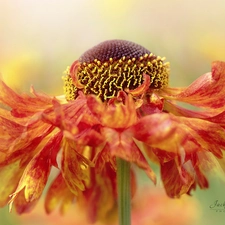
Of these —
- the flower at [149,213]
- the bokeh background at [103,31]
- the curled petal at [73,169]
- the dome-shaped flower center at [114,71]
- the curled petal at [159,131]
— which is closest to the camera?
the curled petal at [159,131]

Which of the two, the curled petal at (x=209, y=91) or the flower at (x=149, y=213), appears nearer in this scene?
the curled petal at (x=209, y=91)

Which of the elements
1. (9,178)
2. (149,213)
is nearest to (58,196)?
(9,178)

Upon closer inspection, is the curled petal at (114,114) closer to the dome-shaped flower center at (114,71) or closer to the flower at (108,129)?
the flower at (108,129)

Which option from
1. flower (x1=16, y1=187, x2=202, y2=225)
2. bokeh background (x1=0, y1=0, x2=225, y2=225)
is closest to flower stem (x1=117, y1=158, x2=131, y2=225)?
flower (x1=16, y1=187, x2=202, y2=225)

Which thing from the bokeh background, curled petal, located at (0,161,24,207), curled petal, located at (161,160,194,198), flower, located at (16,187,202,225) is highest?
curled petal, located at (161,160,194,198)

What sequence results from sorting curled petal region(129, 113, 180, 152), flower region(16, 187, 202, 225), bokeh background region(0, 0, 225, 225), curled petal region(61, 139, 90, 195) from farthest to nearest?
bokeh background region(0, 0, 225, 225) < flower region(16, 187, 202, 225) < curled petal region(61, 139, 90, 195) < curled petal region(129, 113, 180, 152)

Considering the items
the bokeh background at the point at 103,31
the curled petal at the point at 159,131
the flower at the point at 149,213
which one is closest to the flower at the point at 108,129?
the curled petal at the point at 159,131

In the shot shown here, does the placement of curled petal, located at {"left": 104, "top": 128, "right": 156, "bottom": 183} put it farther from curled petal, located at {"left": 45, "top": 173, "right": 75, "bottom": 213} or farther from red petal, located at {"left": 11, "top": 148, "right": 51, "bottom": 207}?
curled petal, located at {"left": 45, "top": 173, "right": 75, "bottom": 213}
